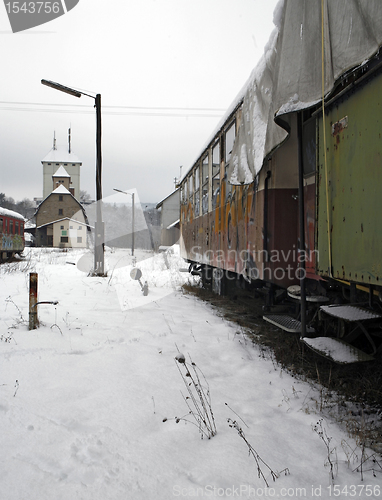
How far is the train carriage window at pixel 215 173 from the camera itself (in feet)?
19.5

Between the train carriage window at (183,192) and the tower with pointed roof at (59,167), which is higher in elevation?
the tower with pointed roof at (59,167)

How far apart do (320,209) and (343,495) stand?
2051 millimetres

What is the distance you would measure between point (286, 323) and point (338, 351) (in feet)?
3.09

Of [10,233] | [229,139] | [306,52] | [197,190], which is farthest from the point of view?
[10,233]

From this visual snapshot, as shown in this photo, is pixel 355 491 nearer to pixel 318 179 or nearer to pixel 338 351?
pixel 338 351

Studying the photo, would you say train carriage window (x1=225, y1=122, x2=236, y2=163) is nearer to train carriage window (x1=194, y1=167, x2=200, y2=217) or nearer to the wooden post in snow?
train carriage window (x1=194, y1=167, x2=200, y2=217)

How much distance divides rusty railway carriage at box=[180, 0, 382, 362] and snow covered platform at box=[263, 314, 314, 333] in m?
0.02

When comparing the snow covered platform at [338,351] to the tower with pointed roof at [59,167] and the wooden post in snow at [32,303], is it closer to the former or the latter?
the wooden post in snow at [32,303]

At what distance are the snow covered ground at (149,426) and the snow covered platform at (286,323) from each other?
1.35ft

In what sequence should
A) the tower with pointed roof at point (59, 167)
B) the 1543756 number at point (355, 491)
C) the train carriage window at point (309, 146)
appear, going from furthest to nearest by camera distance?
the tower with pointed roof at point (59, 167), the train carriage window at point (309, 146), the 1543756 number at point (355, 491)

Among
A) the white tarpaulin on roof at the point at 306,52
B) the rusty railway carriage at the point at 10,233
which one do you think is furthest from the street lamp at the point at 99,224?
the rusty railway carriage at the point at 10,233

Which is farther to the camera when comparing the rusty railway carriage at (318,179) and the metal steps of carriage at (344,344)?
the metal steps of carriage at (344,344)

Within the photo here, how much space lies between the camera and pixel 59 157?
64688 millimetres

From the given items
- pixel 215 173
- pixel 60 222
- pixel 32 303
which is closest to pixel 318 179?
pixel 215 173
